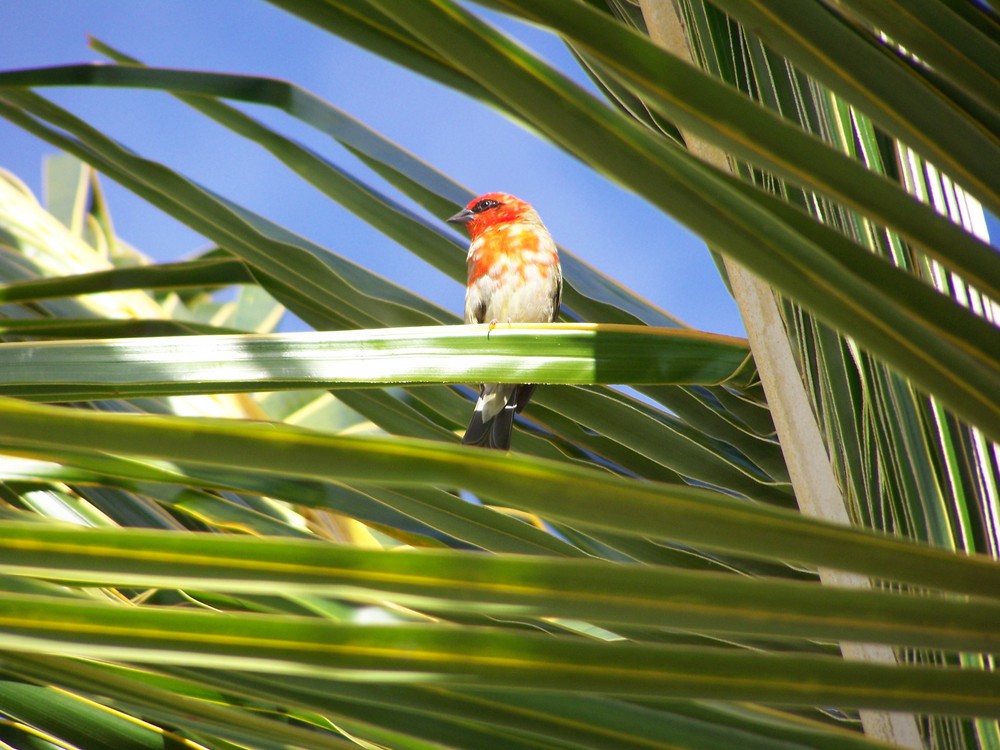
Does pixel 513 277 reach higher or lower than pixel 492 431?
higher

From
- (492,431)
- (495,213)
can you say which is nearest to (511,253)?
(495,213)

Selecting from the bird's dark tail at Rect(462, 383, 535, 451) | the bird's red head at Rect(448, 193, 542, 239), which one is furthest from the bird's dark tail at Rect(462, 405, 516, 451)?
the bird's red head at Rect(448, 193, 542, 239)

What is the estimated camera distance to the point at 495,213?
3.52m

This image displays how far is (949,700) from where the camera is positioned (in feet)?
1.76

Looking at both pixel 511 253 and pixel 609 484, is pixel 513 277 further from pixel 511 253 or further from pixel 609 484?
pixel 609 484

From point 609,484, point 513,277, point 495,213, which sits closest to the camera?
point 609,484

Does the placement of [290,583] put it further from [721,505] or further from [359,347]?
[359,347]

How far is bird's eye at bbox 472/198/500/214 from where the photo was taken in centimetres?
358

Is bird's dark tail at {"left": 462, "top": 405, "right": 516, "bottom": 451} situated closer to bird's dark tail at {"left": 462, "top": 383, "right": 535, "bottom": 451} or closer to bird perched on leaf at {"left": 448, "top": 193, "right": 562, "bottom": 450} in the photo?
bird's dark tail at {"left": 462, "top": 383, "right": 535, "bottom": 451}

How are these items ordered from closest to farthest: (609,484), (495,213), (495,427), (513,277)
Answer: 1. (609,484)
2. (495,427)
3. (513,277)
4. (495,213)

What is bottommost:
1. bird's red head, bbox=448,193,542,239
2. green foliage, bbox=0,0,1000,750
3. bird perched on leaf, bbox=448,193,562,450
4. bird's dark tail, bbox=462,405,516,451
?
green foliage, bbox=0,0,1000,750

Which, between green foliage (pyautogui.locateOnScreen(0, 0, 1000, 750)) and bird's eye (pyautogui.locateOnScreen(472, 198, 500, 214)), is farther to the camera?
bird's eye (pyautogui.locateOnScreen(472, 198, 500, 214))

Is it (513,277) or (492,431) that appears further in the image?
(513,277)

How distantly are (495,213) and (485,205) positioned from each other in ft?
0.34
